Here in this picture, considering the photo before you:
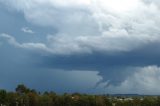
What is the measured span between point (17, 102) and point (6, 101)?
4.88 metres

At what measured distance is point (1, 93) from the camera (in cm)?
19938

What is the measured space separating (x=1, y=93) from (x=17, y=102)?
25.3 ft

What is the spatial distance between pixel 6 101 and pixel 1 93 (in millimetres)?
3821

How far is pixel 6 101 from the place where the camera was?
654 feet

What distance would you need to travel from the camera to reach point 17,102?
198 meters
